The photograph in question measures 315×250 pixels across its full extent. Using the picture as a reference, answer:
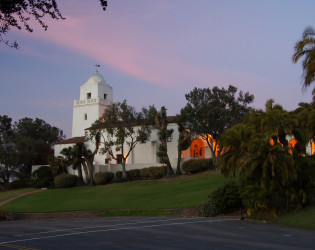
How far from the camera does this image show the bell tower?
191ft

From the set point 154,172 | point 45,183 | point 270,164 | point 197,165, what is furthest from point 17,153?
point 270,164

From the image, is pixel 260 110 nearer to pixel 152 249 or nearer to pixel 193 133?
pixel 152 249

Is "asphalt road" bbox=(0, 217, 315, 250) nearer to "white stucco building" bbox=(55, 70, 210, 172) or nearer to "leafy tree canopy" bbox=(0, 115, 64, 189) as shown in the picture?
"white stucco building" bbox=(55, 70, 210, 172)

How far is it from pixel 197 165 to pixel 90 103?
2550cm

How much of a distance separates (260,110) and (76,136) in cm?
4449

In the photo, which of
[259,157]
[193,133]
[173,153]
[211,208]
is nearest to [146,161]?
[173,153]

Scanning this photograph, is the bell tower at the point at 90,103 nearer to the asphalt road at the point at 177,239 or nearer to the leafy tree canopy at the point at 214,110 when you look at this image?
the leafy tree canopy at the point at 214,110

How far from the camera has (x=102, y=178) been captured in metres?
43.5

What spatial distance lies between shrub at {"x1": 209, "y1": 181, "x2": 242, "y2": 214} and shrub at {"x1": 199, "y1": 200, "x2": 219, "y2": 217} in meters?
0.16

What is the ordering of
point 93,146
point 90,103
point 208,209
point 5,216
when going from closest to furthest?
point 208,209 → point 5,216 → point 93,146 → point 90,103

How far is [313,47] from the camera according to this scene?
20969 mm

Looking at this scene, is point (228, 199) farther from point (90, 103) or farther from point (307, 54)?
point (90, 103)

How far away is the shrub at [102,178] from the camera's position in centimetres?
4350

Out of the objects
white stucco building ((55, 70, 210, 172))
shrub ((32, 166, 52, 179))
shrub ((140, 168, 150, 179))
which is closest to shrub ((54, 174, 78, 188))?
white stucco building ((55, 70, 210, 172))
